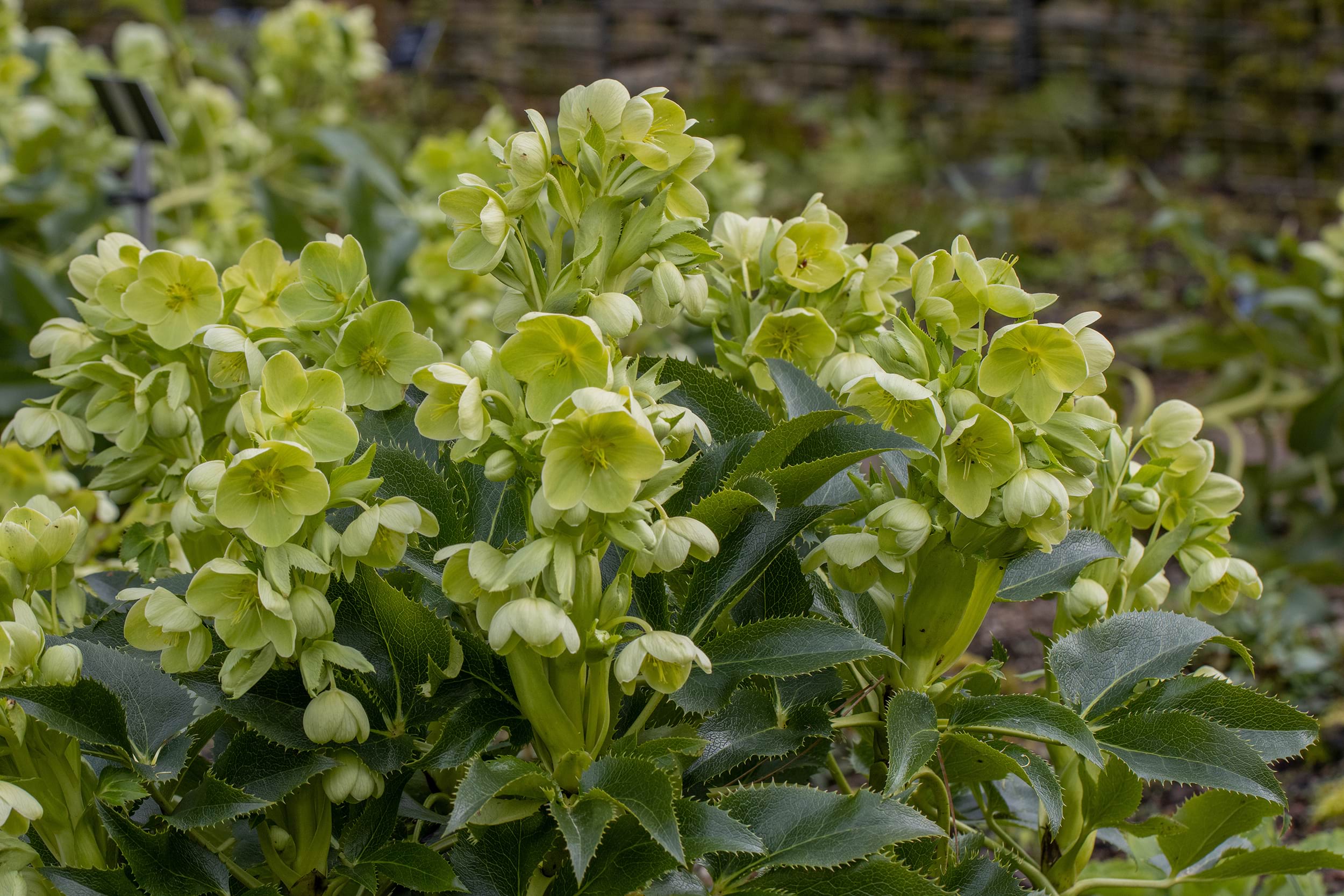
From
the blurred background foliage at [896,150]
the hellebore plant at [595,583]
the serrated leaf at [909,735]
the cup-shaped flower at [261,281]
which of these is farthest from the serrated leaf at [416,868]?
the blurred background foliage at [896,150]

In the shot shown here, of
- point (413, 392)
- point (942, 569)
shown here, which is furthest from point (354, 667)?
point (942, 569)

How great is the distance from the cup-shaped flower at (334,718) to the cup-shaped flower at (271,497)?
0.08m

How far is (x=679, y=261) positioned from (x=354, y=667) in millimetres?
259

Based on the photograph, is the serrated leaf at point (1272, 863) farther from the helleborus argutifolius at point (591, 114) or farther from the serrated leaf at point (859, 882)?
the helleborus argutifolius at point (591, 114)

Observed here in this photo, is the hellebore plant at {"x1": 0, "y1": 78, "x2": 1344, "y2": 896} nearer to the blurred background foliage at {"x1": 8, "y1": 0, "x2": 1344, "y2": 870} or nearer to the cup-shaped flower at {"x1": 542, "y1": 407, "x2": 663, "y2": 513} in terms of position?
the cup-shaped flower at {"x1": 542, "y1": 407, "x2": 663, "y2": 513}

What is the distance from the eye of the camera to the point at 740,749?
1.96ft

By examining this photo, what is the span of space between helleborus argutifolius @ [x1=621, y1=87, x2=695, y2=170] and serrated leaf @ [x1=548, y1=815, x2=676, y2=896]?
32 cm

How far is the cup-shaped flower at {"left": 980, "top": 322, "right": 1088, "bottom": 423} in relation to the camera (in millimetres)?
542

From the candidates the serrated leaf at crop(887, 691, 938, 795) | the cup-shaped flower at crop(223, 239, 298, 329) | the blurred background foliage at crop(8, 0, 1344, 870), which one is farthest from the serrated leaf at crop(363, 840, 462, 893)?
the blurred background foliage at crop(8, 0, 1344, 870)

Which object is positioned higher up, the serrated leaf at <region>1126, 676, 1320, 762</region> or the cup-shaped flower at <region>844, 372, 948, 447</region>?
the cup-shaped flower at <region>844, 372, 948, 447</region>

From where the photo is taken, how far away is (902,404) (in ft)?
1.98

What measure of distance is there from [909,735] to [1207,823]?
28cm

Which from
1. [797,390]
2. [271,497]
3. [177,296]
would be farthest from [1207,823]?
[177,296]

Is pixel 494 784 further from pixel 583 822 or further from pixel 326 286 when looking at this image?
pixel 326 286
